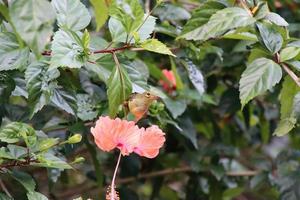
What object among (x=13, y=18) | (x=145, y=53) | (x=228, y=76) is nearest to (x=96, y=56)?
(x=13, y=18)

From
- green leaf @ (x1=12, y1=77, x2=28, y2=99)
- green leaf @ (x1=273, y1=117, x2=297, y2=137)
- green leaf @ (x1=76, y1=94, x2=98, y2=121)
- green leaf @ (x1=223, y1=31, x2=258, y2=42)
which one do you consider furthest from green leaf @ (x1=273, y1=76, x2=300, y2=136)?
green leaf @ (x1=12, y1=77, x2=28, y2=99)

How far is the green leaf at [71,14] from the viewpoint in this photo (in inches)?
36.2

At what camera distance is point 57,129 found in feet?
3.81

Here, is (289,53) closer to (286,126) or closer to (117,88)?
(286,126)

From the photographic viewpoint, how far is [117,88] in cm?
87

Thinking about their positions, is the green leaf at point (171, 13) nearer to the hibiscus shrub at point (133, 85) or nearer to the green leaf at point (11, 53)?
the hibiscus shrub at point (133, 85)

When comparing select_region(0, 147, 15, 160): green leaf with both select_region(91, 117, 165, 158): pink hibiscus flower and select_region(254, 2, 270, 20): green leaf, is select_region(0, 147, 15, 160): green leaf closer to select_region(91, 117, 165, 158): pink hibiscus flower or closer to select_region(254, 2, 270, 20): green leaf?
select_region(91, 117, 165, 158): pink hibiscus flower

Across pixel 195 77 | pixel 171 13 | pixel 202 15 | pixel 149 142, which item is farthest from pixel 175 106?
pixel 149 142

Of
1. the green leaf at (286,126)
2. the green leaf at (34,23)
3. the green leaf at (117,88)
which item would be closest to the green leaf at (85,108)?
the green leaf at (117,88)

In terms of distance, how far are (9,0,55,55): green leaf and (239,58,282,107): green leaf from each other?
407 millimetres

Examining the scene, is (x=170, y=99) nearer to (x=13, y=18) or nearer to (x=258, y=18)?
(x=258, y=18)

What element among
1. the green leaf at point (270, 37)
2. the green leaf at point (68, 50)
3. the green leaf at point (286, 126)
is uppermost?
the green leaf at point (68, 50)

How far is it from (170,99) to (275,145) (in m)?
0.95

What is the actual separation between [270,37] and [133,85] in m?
0.25
